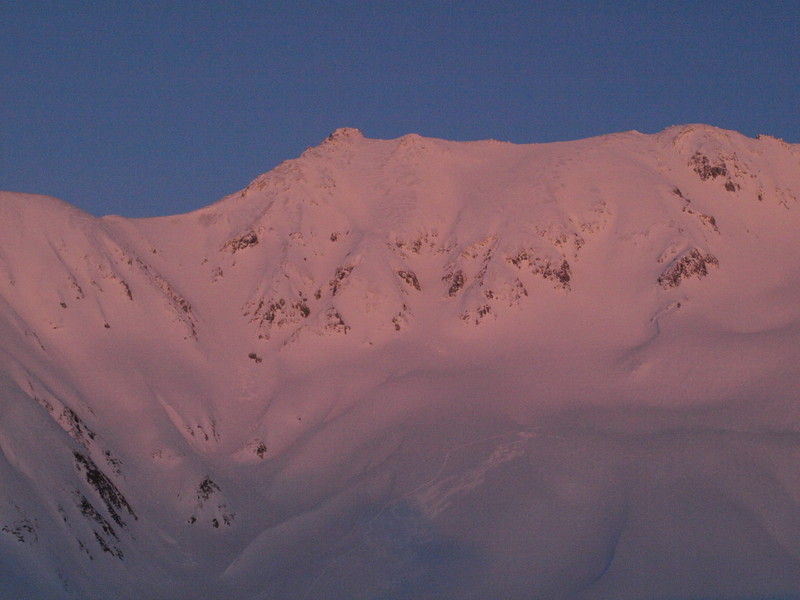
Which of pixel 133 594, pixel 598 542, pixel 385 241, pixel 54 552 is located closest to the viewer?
pixel 54 552

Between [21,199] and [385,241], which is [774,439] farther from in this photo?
[21,199]

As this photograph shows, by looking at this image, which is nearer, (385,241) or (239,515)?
(239,515)

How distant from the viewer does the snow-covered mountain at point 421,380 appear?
39.8 m

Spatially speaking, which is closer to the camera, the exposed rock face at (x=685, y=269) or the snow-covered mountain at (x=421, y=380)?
the snow-covered mountain at (x=421, y=380)

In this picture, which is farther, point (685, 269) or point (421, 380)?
point (685, 269)

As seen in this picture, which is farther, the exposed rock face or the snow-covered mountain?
the exposed rock face

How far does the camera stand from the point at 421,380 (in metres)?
61.2

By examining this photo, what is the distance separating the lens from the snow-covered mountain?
39.8 m

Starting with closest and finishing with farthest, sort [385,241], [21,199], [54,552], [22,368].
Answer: [54,552] < [22,368] < [21,199] < [385,241]

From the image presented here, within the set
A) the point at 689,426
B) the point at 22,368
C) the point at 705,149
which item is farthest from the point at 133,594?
the point at 705,149

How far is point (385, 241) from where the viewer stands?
7612 cm

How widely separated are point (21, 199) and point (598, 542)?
164ft

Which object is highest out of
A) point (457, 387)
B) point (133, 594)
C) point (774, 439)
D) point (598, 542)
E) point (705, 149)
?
point (705, 149)

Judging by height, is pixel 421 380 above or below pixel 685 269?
below
